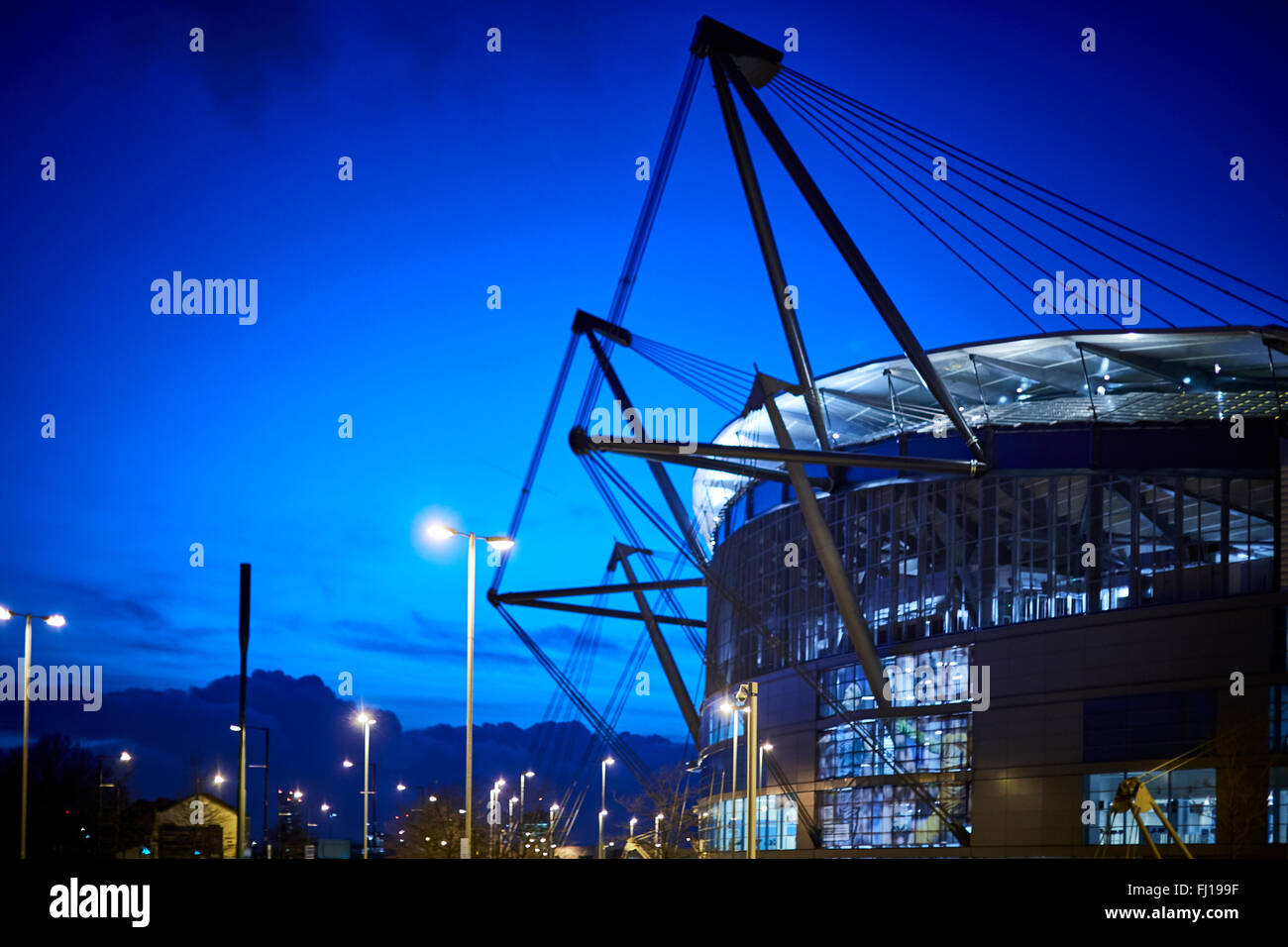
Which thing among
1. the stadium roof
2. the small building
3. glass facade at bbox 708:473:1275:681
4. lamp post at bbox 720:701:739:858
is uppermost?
the stadium roof

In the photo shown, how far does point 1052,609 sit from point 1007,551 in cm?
383

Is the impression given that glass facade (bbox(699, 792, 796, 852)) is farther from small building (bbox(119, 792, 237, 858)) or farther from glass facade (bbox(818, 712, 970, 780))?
small building (bbox(119, 792, 237, 858))

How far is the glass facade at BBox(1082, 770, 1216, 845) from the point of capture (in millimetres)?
54812

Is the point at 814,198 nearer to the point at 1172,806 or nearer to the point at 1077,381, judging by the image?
the point at 1077,381

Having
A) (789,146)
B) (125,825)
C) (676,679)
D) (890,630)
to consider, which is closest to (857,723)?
(890,630)

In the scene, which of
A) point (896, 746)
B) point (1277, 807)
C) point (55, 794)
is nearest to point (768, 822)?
point (896, 746)

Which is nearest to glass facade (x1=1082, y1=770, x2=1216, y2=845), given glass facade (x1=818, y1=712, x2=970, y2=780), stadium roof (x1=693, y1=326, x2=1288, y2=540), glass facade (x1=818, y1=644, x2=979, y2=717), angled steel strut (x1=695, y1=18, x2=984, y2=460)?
glass facade (x1=818, y1=712, x2=970, y2=780)

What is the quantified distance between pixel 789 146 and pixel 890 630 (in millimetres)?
33114

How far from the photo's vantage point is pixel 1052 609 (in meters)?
61.5

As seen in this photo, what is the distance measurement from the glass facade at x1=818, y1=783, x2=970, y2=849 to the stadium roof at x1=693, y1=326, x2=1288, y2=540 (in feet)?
59.1

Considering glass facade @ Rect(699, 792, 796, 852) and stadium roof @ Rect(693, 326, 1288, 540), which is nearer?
stadium roof @ Rect(693, 326, 1288, 540)

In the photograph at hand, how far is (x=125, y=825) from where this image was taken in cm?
9931

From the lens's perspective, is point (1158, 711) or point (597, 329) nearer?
point (1158, 711)
